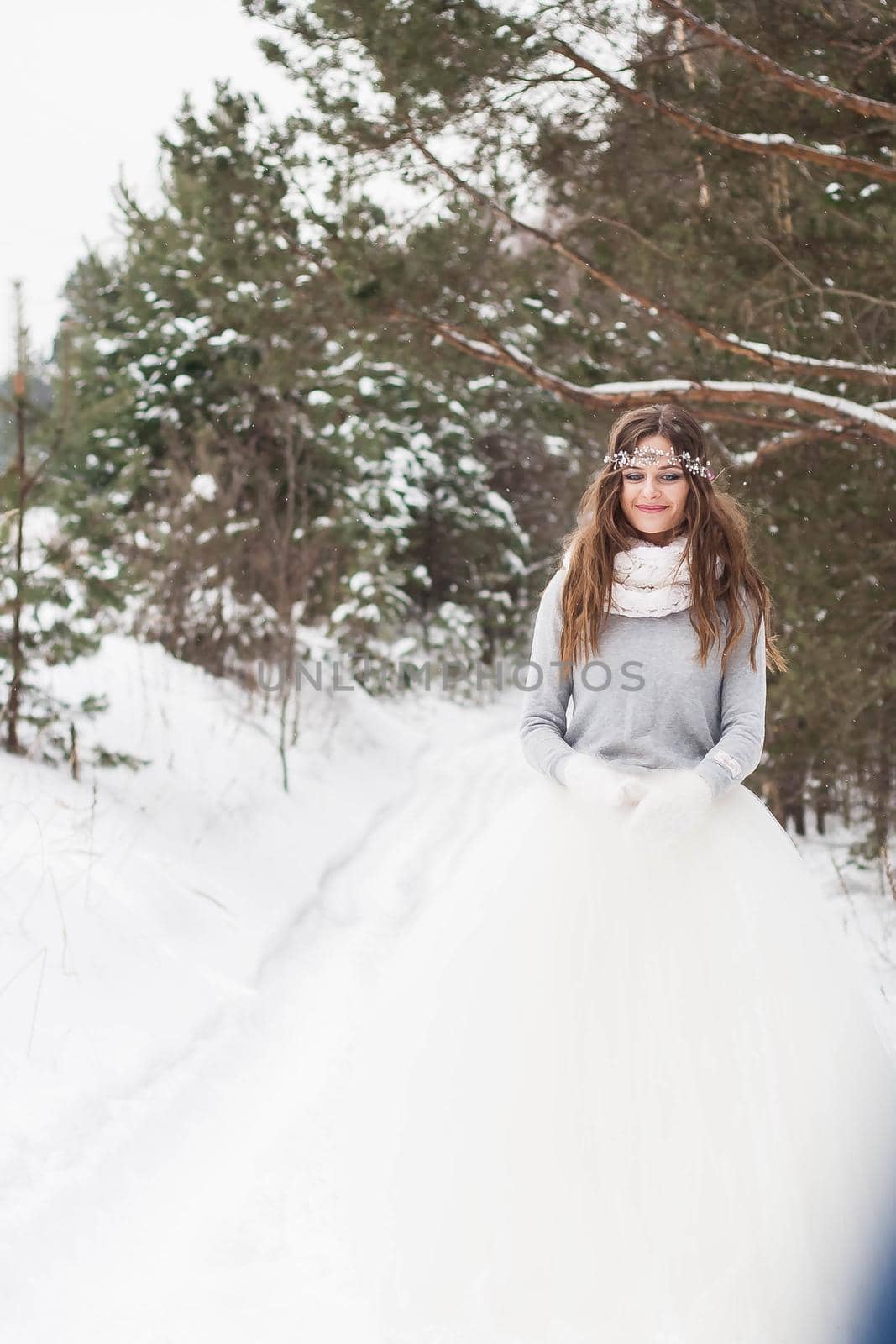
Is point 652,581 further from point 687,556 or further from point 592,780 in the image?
point 592,780

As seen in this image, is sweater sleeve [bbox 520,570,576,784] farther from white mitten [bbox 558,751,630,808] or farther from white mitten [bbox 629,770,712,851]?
white mitten [bbox 629,770,712,851]

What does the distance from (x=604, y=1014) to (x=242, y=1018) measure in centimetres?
255

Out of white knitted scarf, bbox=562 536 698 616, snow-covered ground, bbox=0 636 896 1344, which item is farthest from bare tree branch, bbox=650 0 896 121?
snow-covered ground, bbox=0 636 896 1344

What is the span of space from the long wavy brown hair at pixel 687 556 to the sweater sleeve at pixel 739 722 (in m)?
0.02

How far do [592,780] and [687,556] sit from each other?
65 centimetres


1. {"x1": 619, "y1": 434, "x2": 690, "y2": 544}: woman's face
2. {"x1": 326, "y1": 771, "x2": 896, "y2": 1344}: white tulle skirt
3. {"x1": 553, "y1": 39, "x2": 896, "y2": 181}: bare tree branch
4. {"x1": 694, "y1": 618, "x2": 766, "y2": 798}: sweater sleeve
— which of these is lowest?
{"x1": 326, "y1": 771, "x2": 896, "y2": 1344}: white tulle skirt

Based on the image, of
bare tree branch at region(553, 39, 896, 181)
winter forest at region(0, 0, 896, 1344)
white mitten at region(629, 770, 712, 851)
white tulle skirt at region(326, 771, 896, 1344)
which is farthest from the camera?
bare tree branch at region(553, 39, 896, 181)

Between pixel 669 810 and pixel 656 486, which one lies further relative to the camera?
pixel 656 486

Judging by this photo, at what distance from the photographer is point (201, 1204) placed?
2.95m

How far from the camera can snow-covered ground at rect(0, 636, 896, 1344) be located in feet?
8.47

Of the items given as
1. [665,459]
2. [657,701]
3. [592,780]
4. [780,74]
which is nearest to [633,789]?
[592,780]

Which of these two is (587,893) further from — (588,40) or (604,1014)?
(588,40)

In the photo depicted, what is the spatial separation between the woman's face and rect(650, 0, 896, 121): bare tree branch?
3.04m

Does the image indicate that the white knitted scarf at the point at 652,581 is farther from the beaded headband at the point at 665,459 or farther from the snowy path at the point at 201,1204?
the snowy path at the point at 201,1204
